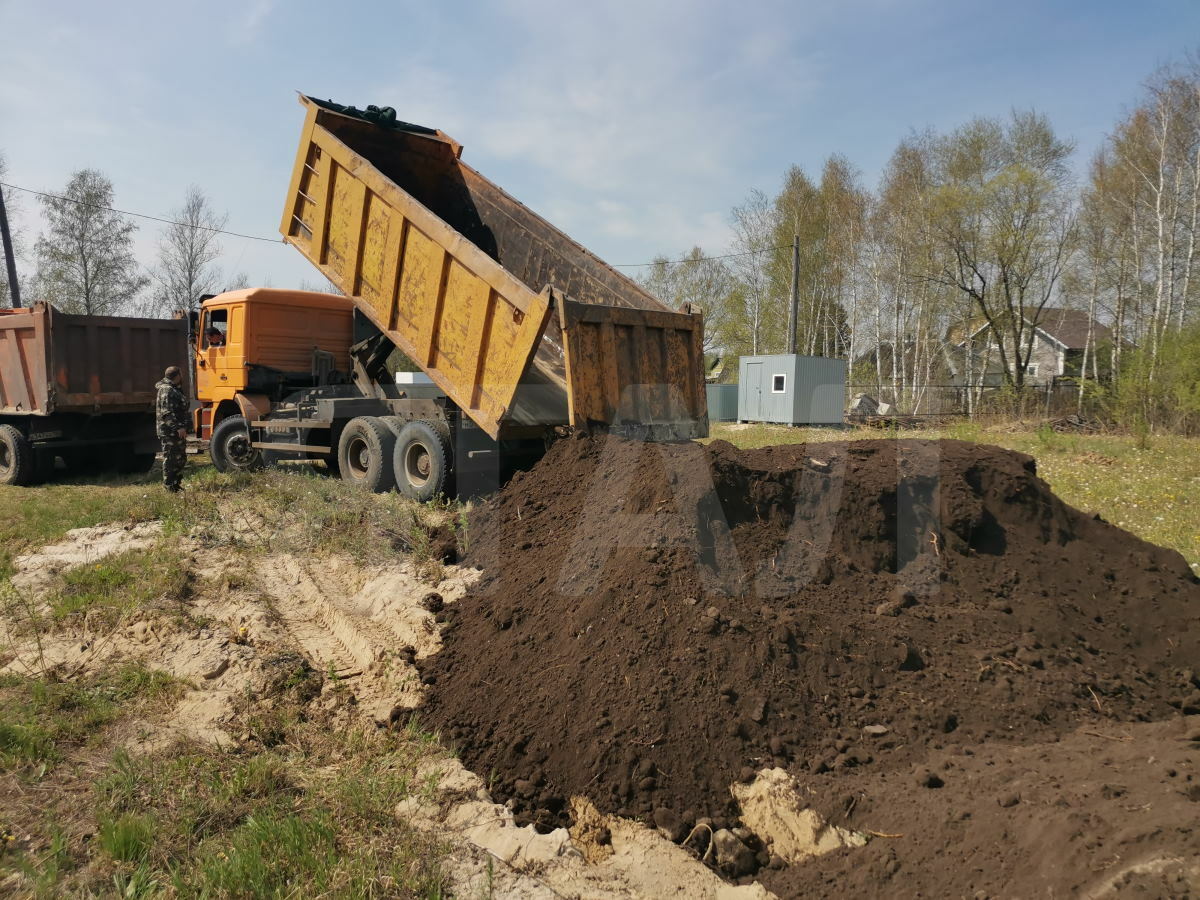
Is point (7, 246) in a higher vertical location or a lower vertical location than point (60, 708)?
higher

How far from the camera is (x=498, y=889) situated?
108 inches

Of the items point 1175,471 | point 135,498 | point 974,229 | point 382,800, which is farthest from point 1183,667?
point 974,229

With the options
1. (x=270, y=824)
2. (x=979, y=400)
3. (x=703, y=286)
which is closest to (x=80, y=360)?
(x=270, y=824)

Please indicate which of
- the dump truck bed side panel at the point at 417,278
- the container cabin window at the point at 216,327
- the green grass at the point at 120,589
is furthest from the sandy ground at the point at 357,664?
the container cabin window at the point at 216,327

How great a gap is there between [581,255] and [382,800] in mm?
6313

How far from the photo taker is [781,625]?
3.94 meters

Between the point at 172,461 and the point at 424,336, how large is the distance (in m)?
3.99

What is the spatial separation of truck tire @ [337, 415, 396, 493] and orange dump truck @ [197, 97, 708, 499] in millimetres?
24

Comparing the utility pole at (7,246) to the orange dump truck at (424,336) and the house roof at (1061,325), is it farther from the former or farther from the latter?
the house roof at (1061,325)

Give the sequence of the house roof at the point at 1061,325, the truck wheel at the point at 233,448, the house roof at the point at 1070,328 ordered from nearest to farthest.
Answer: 1. the truck wheel at the point at 233,448
2. the house roof at the point at 1061,325
3. the house roof at the point at 1070,328

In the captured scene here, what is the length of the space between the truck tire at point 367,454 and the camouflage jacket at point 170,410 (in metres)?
2.09

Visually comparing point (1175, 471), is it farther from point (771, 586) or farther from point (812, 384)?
point (812, 384)

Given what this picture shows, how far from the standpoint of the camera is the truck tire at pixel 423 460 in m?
7.80

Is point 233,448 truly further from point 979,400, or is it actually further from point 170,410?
point 979,400
